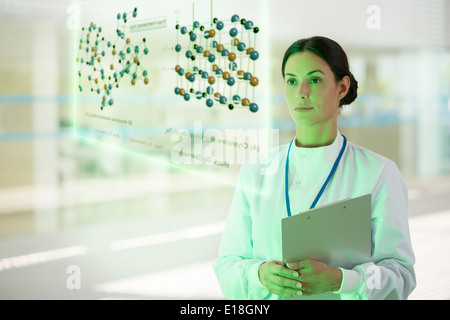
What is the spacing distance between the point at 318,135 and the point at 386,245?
14.1 inches

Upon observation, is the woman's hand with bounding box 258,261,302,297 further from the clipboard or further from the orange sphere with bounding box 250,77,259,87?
the orange sphere with bounding box 250,77,259,87

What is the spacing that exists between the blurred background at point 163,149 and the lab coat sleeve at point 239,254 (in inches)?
8.4

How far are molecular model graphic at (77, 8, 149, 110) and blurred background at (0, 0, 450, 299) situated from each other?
0.08 metres

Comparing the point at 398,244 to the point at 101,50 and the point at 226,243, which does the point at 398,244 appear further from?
the point at 101,50

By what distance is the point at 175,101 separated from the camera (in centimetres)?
246

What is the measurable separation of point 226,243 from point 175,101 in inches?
35.9

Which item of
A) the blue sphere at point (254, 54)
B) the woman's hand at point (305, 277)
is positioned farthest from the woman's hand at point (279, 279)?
the blue sphere at point (254, 54)

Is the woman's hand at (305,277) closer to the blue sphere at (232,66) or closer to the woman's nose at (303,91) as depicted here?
the woman's nose at (303,91)

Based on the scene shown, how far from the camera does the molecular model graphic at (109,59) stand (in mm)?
2582

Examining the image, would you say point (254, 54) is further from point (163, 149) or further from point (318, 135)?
point (163, 149)

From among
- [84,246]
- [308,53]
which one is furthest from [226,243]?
[84,246]

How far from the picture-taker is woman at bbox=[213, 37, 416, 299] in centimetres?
153

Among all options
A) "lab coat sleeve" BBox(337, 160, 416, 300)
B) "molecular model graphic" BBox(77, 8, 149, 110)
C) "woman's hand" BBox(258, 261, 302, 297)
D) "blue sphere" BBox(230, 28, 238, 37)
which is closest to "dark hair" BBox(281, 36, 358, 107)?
"lab coat sleeve" BBox(337, 160, 416, 300)

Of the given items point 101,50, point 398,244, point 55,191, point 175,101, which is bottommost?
point 55,191
